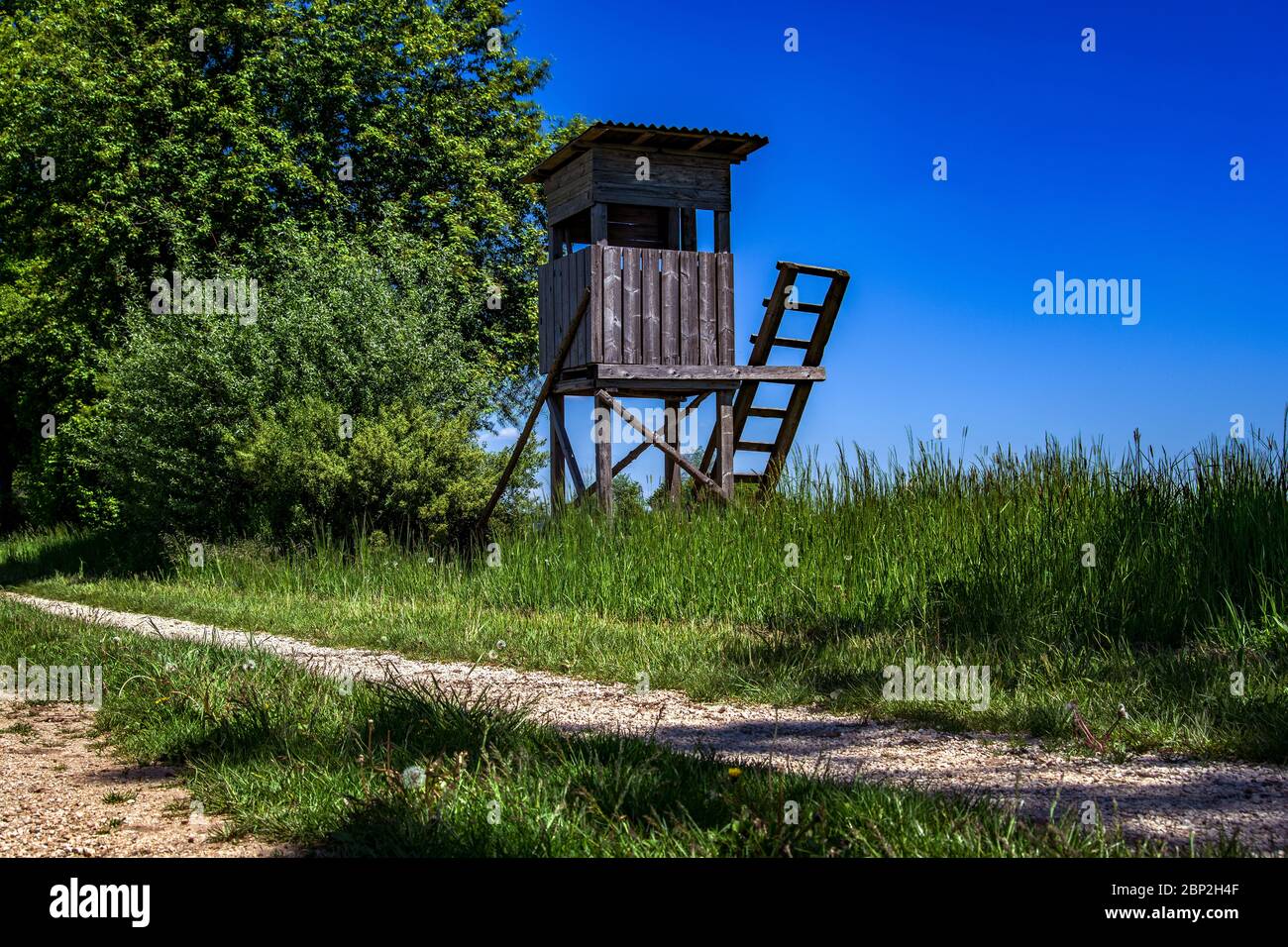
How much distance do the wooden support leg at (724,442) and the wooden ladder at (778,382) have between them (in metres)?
0.16

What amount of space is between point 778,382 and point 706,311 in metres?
1.45

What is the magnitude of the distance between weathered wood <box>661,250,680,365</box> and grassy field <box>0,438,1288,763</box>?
307 cm

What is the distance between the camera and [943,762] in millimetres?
5207

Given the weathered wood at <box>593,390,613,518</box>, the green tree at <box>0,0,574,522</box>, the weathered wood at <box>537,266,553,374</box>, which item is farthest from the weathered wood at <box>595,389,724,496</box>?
the green tree at <box>0,0,574,522</box>

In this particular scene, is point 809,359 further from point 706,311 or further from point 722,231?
point 722,231

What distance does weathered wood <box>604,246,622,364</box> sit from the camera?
1527cm

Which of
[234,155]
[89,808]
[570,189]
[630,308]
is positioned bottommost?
[89,808]

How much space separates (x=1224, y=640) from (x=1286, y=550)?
1.13m

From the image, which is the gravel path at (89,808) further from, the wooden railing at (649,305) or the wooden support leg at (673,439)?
the wooden support leg at (673,439)

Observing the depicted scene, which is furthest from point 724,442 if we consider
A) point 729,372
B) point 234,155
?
point 234,155

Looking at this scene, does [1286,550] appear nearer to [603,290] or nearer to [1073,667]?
[1073,667]

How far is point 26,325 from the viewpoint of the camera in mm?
27828

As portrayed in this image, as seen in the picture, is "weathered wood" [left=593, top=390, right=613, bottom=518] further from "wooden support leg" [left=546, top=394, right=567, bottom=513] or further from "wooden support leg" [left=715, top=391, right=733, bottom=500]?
"wooden support leg" [left=715, top=391, right=733, bottom=500]

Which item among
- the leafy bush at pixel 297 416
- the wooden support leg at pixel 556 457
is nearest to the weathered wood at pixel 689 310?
the wooden support leg at pixel 556 457
